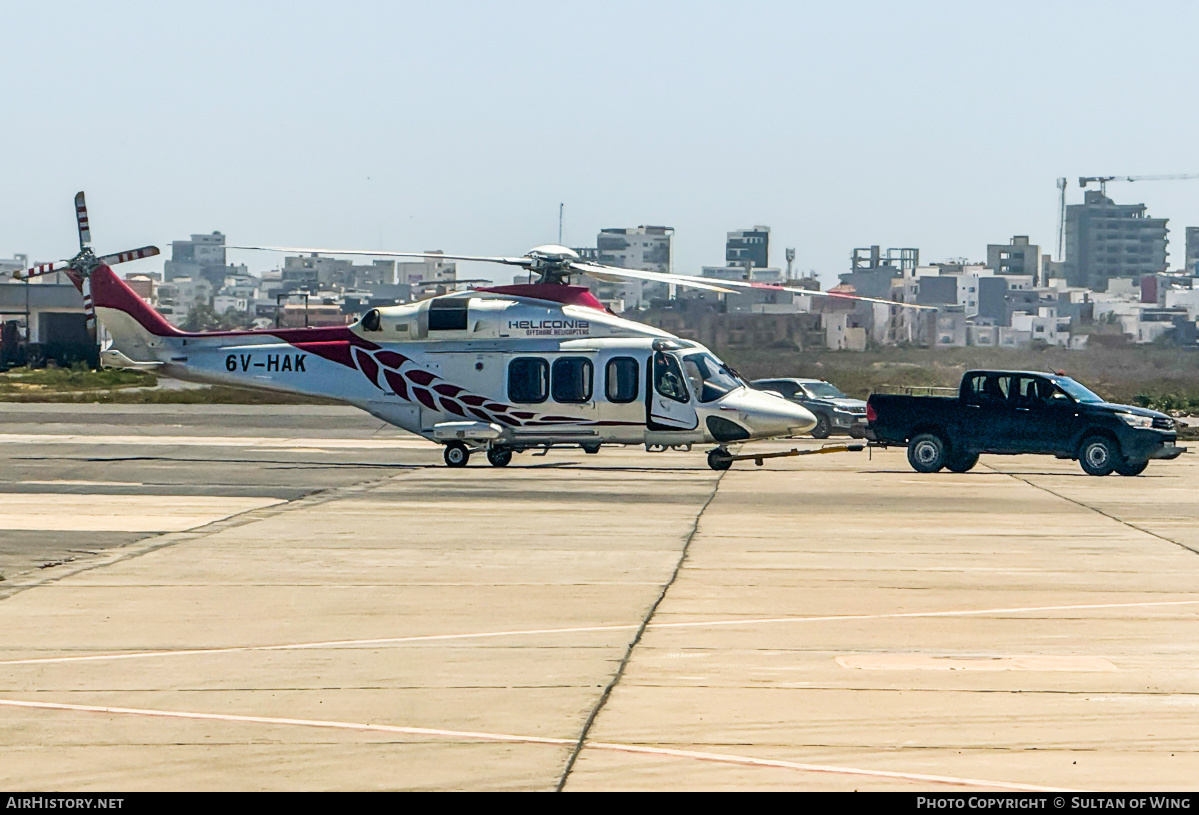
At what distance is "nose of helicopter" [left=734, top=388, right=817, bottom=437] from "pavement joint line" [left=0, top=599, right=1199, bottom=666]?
562 inches

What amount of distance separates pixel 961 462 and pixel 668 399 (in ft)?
18.1

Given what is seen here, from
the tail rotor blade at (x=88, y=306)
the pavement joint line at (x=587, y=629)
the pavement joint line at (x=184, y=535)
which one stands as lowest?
the pavement joint line at (x=184, y=535)

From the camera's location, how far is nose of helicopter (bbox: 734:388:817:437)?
27.5m

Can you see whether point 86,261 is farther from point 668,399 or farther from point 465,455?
point 668,399

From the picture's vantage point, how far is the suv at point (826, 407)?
39250 mm

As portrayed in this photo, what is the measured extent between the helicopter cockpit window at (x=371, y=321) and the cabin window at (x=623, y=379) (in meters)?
4.60

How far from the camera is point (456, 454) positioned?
29453mm

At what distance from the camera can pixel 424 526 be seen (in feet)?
61.8

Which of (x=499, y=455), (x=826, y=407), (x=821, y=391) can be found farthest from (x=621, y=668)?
(x=821, y=391)

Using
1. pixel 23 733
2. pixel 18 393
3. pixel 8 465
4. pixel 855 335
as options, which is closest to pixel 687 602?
pixel 23 733

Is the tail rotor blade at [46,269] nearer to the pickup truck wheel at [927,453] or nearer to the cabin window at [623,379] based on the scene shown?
the cabin window at [623,379]

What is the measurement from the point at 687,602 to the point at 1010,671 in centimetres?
339

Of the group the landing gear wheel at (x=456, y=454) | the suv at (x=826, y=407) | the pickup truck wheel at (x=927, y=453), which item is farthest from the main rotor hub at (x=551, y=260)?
the suv at (x=826, y=407)
